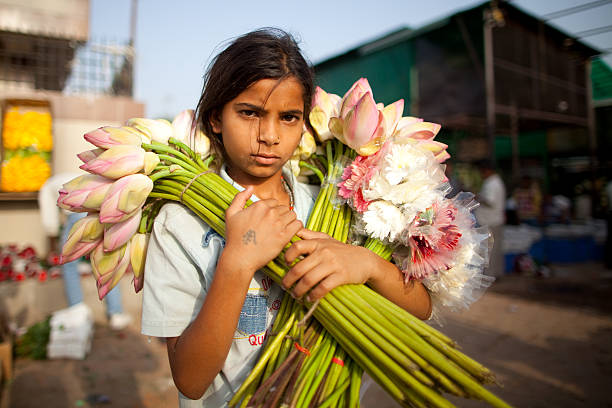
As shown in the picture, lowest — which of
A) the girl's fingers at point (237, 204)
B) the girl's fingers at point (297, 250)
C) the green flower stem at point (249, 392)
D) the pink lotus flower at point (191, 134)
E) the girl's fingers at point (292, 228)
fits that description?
the green flower stem at point (249, 392)

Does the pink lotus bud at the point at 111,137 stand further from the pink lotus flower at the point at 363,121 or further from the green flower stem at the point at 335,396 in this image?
the green flower stem at the point at 335,396

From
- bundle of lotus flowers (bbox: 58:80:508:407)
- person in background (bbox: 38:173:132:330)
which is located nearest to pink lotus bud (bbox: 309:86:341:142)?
bundle of lotus flowers (bbox: 58:80:508:407)

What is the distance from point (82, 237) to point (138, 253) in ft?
0.46

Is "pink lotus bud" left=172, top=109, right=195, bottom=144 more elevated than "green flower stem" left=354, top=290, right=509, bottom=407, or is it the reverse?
"pink lotus bud" left=172, top=109, right=195, bottom=144

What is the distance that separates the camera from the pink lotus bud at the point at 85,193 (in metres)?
0.87

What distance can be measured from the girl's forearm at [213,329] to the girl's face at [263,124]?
0.31 metres

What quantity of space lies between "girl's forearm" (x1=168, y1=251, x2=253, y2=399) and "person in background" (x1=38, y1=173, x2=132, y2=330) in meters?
3.06

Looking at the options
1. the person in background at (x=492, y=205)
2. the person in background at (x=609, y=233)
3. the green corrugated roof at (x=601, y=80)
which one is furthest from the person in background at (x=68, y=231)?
the green corrugated roof at (x=601, y=80)

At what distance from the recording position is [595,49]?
9.13m

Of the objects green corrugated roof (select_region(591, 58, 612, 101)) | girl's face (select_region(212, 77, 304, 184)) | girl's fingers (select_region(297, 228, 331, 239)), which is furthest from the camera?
green corrugated roof (select_region(591, 58, 612, 101))

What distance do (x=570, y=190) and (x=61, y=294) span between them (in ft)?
47.2

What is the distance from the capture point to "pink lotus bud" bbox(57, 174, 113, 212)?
0.87 m

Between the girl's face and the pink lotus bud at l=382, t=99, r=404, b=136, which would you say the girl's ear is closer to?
the girl's face

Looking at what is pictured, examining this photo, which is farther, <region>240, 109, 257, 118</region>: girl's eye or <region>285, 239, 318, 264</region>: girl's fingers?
<region>240, 109, 257, 118</region>: girl's eye
